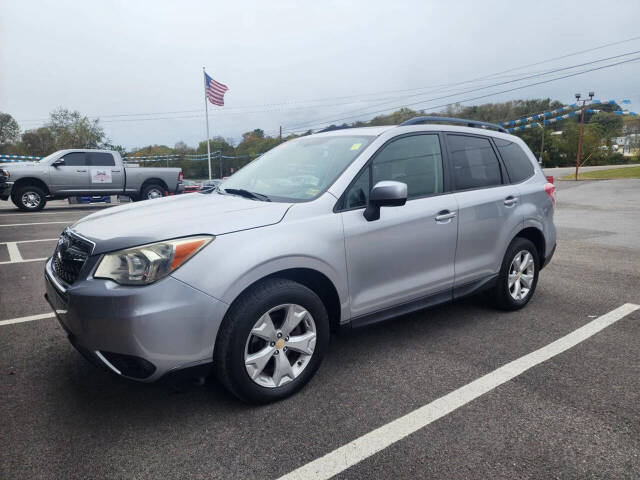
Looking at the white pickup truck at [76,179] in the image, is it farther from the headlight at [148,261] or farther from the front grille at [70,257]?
the headlight at [148,261]

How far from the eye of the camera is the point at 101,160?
14.6 m

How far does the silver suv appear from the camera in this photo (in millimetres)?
2238

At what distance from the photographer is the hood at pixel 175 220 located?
2.34m

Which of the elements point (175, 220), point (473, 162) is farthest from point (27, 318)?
point (473, 162)

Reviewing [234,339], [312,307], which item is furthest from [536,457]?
[234,339]

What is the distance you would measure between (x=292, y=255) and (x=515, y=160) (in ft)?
9.18

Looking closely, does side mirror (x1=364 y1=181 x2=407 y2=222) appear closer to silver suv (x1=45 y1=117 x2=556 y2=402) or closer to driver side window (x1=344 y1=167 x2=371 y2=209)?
silver suv (x1=45 y1=117 x2=556 y2=402)

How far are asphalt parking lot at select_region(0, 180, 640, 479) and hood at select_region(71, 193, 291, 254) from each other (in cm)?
102

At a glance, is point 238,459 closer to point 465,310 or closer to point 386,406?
point 386,406

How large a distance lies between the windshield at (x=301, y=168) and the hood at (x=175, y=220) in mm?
249

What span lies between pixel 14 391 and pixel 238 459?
5.42 ft

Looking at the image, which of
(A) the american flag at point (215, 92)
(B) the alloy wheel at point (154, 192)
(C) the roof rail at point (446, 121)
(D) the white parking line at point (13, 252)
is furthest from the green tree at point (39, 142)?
(C) the roof rail at point (446, 121)

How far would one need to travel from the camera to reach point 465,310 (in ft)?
14.1

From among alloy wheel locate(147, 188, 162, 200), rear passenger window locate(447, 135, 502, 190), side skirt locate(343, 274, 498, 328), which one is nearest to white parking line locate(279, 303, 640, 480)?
side skirt locate(343, 274, 498, 328)
